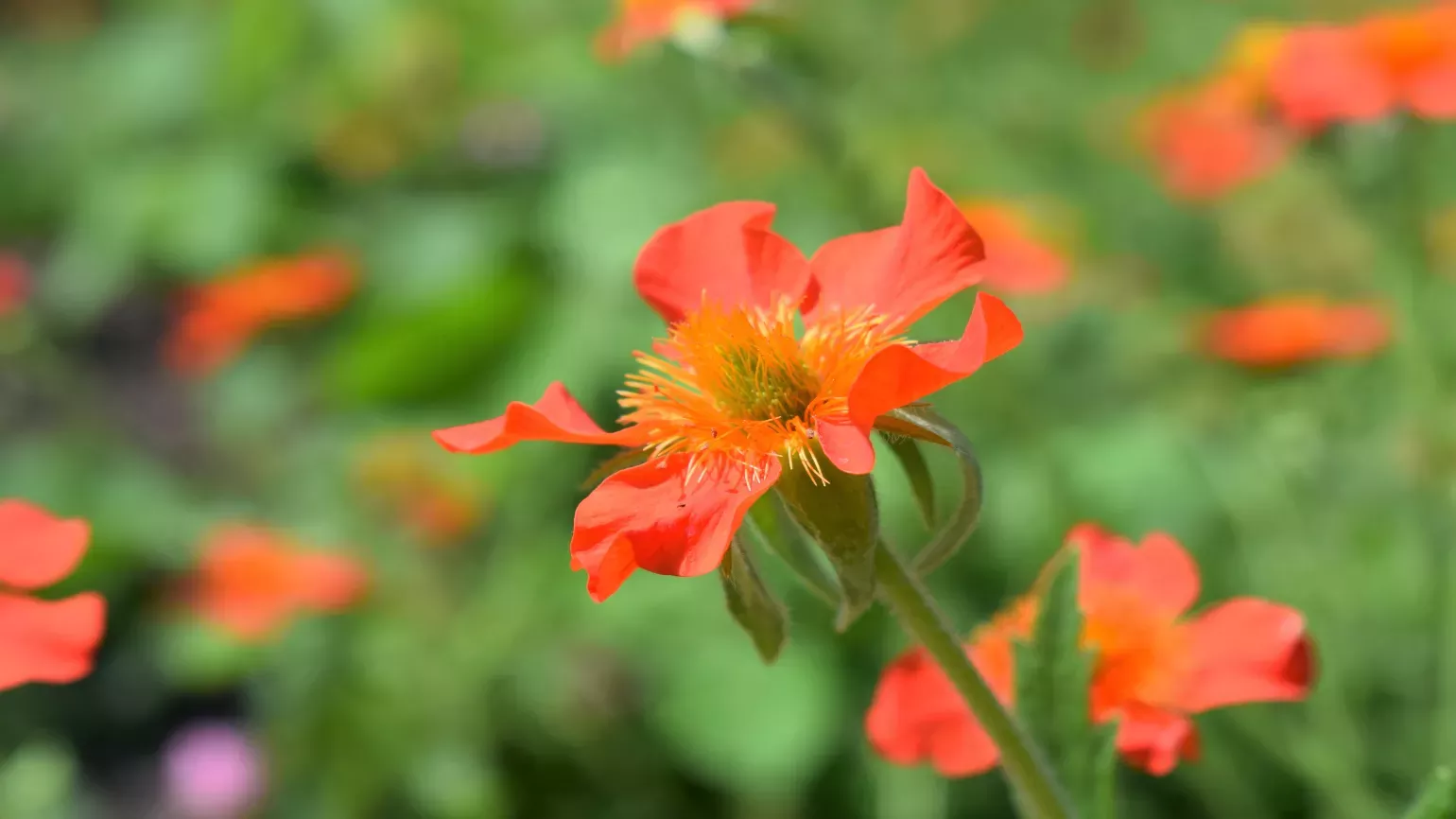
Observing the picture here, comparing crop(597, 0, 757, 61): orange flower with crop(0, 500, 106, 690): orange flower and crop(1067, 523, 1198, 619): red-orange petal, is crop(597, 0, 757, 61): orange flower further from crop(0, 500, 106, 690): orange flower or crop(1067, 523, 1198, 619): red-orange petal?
crop(0, 500, 106, 690): orange flower

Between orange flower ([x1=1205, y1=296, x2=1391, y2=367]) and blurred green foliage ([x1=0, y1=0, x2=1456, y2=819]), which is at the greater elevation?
orange flower ([x1=1205, y1=296, x2=1391, y2=367])

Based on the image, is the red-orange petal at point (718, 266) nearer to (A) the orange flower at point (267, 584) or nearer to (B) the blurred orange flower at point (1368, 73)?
(B) the blurred orange flower at point (1368, 73)

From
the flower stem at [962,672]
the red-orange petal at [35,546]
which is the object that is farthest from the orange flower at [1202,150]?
the red-orange petal at [35,546]

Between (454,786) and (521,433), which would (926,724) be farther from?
(454,786)

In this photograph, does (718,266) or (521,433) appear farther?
(718,266)

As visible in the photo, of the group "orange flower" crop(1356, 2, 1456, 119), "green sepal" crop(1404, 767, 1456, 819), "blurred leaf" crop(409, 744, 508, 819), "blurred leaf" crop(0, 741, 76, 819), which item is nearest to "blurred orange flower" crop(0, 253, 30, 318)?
"blurred leaf" crop(409, 744, 508, 819)

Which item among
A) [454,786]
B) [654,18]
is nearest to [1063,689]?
[654,18]
